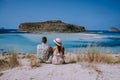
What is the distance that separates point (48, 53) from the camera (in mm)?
7699

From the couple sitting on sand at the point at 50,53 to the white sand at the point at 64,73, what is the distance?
21.2 inches

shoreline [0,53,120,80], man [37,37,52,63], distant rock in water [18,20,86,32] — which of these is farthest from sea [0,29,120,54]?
distant rock in water [18,20,86,32]

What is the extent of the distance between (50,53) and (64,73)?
5.93 ft

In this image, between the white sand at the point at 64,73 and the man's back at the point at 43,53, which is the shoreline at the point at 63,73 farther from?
the man's back at the point at 43,53

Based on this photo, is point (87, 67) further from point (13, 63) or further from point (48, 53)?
point (13, 63)

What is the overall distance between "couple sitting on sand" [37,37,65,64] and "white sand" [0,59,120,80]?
54 centimetres

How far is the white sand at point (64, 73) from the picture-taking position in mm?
5844

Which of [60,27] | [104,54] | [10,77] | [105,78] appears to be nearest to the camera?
[105,78]

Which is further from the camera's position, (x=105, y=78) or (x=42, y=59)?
(x=42, y=59)

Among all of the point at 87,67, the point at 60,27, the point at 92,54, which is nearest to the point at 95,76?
the point at 87,67

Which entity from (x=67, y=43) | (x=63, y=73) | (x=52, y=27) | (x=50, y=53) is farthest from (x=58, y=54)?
(x=52, y=27)

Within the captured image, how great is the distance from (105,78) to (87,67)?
0.97 m

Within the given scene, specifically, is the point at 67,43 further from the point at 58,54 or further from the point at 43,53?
the point at 58,54

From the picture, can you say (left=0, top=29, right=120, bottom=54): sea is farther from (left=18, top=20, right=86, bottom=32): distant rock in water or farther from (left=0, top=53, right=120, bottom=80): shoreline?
(left=18, top=20, right=86, bottom=32): distant rock in water
